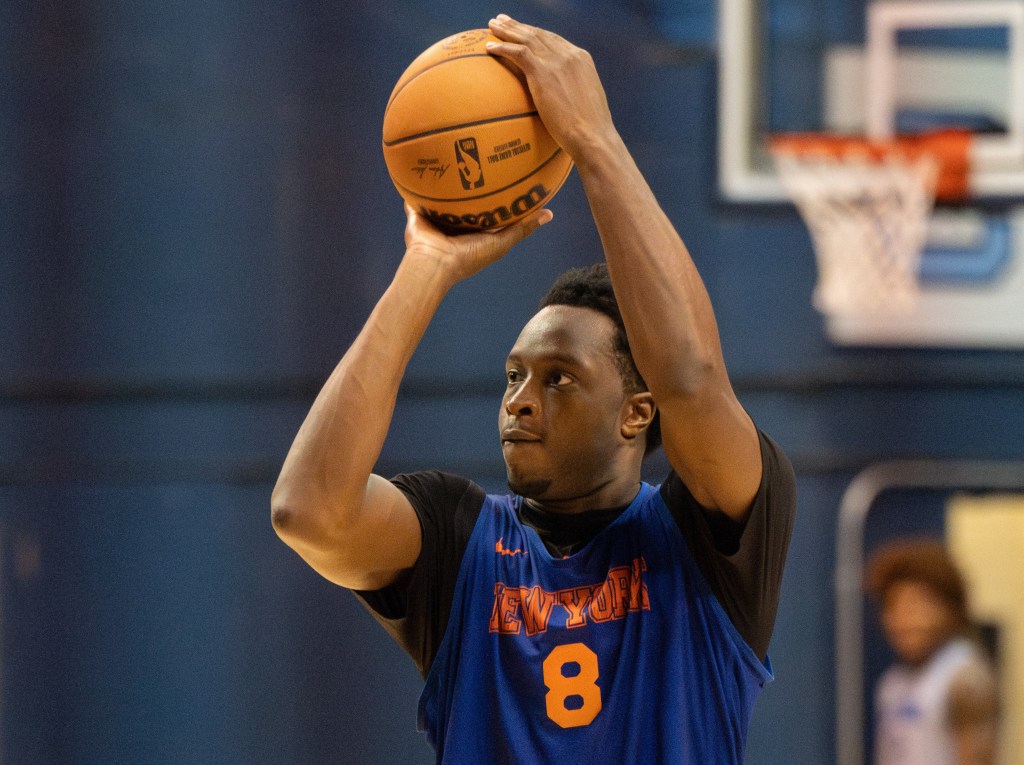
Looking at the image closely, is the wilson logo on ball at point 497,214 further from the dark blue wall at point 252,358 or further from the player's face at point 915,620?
the player's face at point 915,620

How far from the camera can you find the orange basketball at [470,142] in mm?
2174

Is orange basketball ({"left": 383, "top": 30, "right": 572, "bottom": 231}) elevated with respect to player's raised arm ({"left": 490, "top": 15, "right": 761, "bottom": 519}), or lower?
elevated

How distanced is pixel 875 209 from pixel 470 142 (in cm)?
363

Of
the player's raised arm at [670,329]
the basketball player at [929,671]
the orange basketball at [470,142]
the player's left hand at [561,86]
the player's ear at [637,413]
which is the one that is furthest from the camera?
the basketball player at [929,671]

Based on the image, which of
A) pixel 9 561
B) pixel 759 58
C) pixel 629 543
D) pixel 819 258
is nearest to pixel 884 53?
pixel 759 58

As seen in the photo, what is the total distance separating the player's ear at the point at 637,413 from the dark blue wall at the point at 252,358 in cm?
319

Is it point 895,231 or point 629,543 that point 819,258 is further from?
point 629,543

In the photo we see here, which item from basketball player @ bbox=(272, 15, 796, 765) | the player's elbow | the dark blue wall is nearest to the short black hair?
basketball player @ bbox=(272, 15, 796, 765)

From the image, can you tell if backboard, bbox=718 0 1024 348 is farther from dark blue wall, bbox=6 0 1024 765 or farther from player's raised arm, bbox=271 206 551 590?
player's raised arm, bbox=271 206 551 590

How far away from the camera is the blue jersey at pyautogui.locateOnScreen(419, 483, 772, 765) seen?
2.04 m

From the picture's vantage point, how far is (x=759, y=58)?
5.59m

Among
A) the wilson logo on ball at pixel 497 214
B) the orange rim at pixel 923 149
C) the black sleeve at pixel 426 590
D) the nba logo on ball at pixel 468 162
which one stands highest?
the orange rim at pixel 923 149

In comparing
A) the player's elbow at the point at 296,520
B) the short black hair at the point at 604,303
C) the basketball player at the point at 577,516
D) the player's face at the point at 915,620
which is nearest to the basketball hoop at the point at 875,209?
the player's face at the point at 915,620

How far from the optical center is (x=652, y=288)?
1.97 metres
